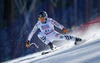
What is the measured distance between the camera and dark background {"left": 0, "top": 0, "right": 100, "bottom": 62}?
12219mm

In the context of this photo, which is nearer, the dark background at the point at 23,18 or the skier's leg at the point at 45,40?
the skier's leg at the point at 45,40

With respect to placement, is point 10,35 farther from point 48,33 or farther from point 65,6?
point 48,33

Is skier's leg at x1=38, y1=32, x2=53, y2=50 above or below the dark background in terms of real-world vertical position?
below

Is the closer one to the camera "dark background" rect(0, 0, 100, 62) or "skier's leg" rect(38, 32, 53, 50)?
"skier's leg" rect(38, 32, 53, 50)

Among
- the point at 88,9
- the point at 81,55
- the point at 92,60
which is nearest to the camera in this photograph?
the point at 92,60

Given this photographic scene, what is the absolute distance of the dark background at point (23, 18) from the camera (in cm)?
1222

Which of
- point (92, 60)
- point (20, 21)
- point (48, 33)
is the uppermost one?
point (20, 21)

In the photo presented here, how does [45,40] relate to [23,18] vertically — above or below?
below

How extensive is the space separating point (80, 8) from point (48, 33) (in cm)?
607

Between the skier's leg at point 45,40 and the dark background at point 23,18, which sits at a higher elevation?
the dark background at point 23,18

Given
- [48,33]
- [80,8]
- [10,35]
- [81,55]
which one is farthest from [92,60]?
[80,8]

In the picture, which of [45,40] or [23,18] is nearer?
[45,40]

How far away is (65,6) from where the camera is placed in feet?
45.7

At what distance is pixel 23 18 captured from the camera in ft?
41.4
